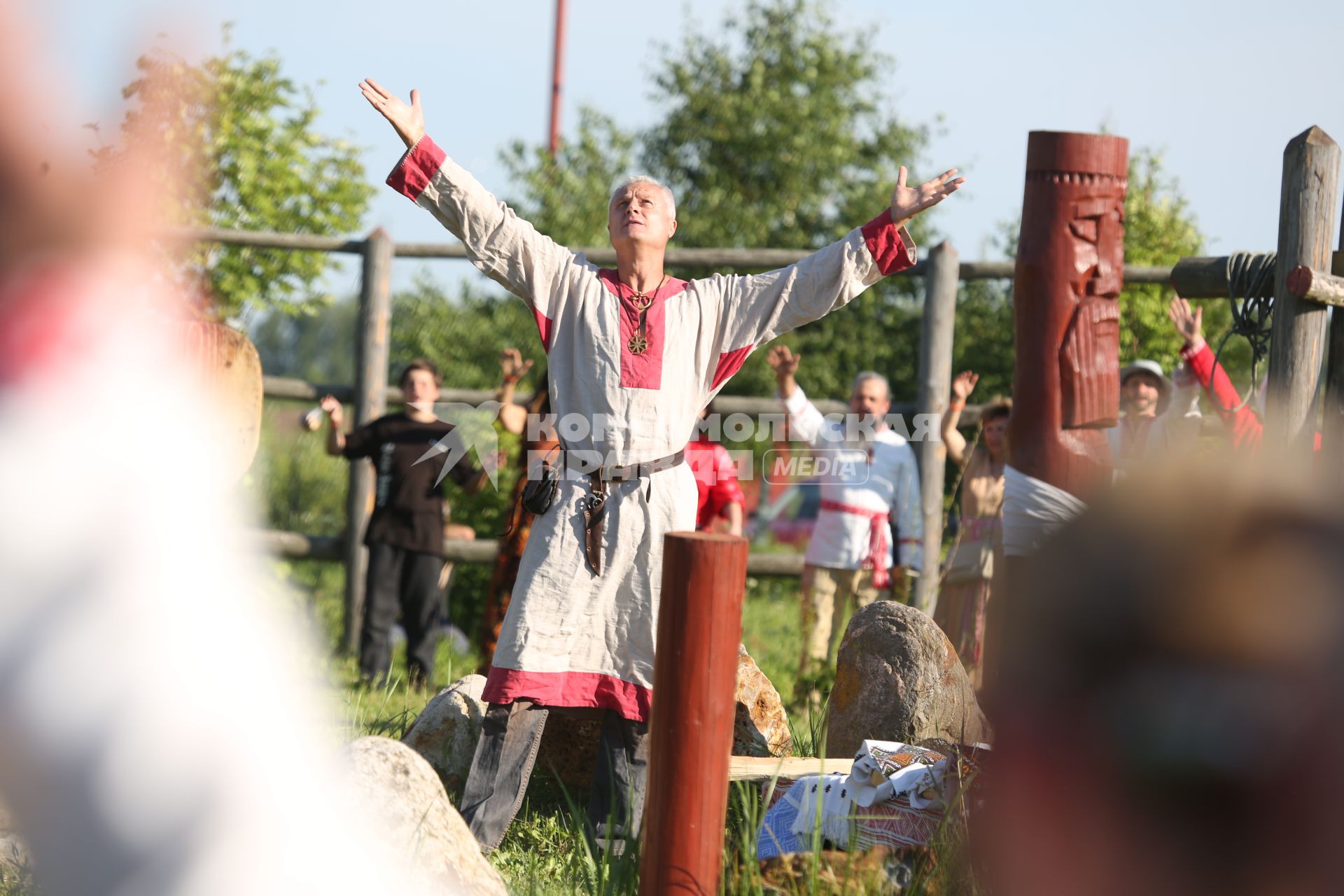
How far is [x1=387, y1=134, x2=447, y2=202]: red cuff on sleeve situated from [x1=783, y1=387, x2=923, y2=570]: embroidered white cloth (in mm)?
2701

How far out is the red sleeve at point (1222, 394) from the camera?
13.3 ft

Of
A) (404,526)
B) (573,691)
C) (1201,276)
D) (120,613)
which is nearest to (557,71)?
(404,526)

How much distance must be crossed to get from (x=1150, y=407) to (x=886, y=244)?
245 cm

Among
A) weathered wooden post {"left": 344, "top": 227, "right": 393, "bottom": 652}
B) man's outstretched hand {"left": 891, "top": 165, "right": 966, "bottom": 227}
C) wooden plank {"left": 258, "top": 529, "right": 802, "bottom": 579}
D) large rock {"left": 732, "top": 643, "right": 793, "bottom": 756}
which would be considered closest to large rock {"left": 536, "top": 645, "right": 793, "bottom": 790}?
large rock {"left": 732, "top": 643, "right": 793, "bottom": 756}

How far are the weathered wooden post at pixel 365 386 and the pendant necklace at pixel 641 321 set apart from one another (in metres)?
A: 3.16

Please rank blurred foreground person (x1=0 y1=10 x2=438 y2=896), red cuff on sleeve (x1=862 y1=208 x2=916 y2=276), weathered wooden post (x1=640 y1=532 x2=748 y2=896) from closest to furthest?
blurred foreground person (x1=0 y1=10 x2=438 y2=896) → weathered wooden post (x1=640 y1=532 x2=748 y2=896) → red cuff on sleeve (x1=862 y1=208 x2=916 y2=276)

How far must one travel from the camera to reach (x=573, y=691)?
3.31 metres

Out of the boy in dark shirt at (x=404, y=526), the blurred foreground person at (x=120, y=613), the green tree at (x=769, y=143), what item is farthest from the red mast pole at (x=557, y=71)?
the blurred foreground person at (x=120, y=613)

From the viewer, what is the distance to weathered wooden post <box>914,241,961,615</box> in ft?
19.1

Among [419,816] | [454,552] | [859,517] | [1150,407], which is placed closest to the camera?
[419,816]

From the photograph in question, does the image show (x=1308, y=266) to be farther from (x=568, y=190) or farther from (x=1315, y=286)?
(x=568, y=190)

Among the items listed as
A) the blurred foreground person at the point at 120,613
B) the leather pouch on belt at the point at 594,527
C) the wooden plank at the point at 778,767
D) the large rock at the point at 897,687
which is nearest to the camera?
the blurred foreground person at the point at 120,613

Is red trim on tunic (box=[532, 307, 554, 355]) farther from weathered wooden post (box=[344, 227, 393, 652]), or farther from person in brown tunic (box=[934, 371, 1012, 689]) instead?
weathered wooden post (box=[344, 227, 393, 652])

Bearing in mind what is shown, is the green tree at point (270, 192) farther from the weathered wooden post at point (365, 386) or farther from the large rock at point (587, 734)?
the large rock at point (587, 734)
